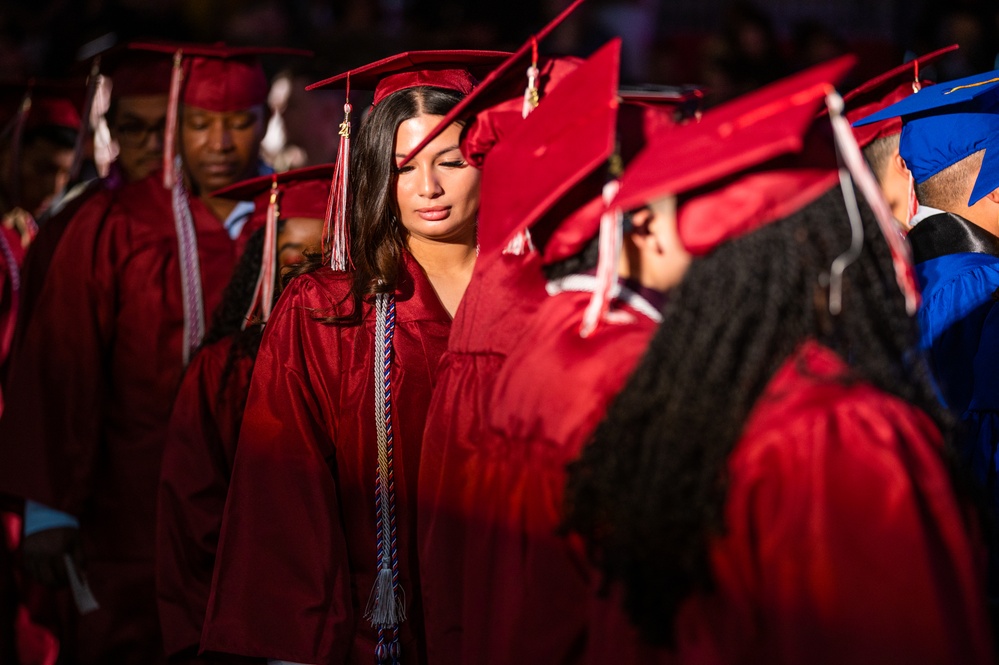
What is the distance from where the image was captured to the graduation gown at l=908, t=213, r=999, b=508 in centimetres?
274

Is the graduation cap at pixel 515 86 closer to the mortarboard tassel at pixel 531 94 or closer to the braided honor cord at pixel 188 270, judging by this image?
the mortarboard tassel at pixel 531 94

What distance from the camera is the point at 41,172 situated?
573 centimetres

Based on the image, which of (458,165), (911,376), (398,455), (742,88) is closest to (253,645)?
(398,455)

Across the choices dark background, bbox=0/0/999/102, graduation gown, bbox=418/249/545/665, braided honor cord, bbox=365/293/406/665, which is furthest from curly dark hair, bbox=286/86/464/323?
dark background, bbox=0/0/999/102

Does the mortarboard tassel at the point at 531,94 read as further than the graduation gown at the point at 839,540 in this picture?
Yes

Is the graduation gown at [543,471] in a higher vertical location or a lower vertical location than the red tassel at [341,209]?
lower

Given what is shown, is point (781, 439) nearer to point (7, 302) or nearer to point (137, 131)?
point (137, 131)

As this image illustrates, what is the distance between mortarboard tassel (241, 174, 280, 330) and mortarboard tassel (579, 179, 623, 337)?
1.78 meters

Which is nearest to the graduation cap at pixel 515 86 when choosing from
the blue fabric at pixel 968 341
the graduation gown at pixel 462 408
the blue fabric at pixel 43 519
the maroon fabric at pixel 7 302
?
the graduation gown at pixel 462 408

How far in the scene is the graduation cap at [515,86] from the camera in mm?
2098

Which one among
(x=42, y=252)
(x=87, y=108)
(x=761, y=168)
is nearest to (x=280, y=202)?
(x=42, y=252)

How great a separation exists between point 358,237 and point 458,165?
0.31 m

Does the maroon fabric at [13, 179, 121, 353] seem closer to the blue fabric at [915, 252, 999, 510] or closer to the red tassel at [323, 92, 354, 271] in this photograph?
the red tassel at [323, 92, 354, 271]

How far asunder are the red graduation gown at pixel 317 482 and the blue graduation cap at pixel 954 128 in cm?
136
